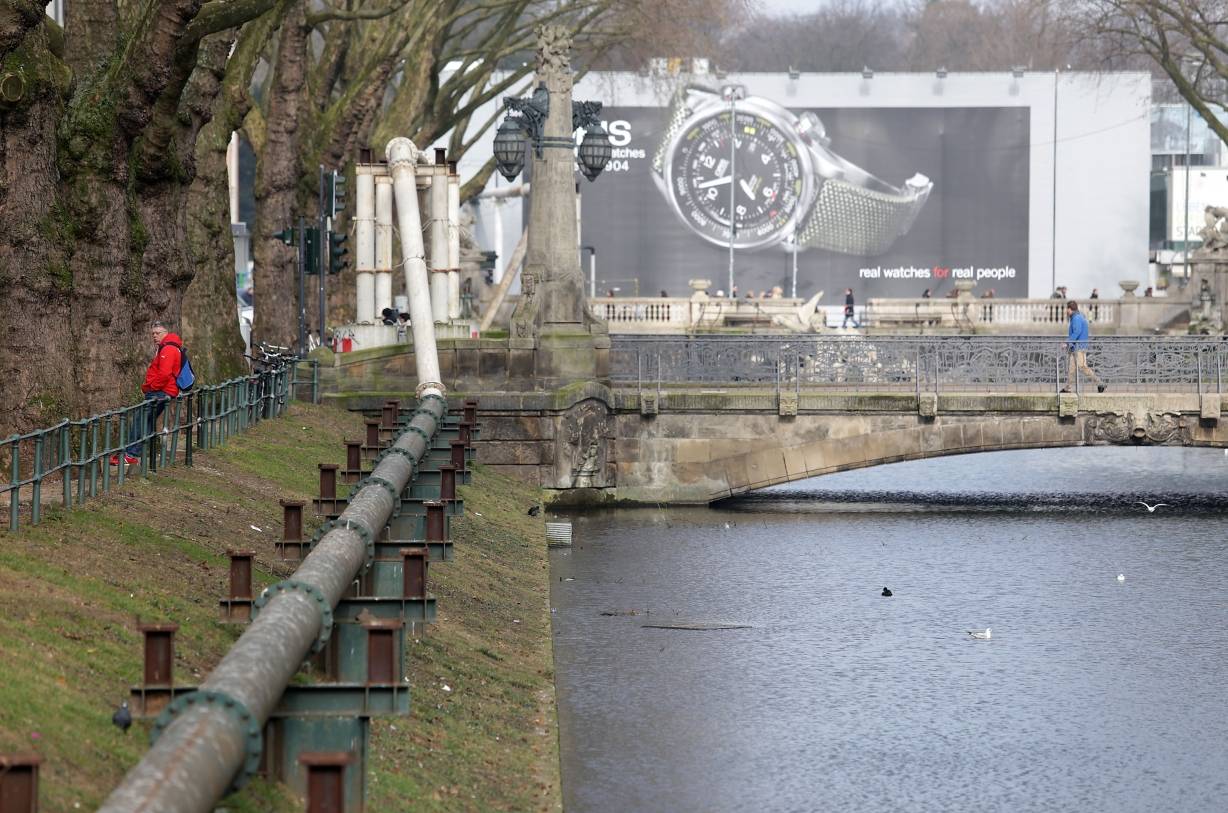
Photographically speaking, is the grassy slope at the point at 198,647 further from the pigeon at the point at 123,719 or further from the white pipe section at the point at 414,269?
the white pipe section at the point at 414,269

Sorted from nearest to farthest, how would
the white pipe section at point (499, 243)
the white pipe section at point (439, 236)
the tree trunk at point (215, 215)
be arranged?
the tree trunk at point (215, 215) < the white pipe section at point (439, 236) < the white pipe section at point (499, 243)

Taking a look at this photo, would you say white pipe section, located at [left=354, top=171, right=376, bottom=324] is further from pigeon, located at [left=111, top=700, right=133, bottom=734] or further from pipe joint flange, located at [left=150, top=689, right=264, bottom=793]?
pipe joint flange, located at [left=150, top=689, right=264, bottom=793]

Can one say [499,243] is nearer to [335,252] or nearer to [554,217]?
[335,252]

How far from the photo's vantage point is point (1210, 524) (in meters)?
29.1

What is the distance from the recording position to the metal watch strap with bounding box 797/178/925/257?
7031 centimetres

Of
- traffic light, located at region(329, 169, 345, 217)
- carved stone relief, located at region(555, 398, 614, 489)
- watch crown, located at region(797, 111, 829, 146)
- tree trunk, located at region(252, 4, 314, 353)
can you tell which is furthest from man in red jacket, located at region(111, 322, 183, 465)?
watch crown, located at region(797, 111, 829, 146)

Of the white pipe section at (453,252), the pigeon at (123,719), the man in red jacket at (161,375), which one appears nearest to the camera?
the pigeon at (123,719)

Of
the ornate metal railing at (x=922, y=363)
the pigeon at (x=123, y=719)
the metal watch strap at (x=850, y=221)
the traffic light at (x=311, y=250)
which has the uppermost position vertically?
the metal watch strap at (x=850, y=221)

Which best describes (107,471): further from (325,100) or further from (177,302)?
(325,100)

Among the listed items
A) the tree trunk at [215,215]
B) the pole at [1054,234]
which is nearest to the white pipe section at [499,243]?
the pole at [1054,234]

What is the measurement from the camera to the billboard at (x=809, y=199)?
69.9m

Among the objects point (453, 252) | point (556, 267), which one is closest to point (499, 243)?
point (453, 252)

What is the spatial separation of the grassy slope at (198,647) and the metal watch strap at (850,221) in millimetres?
51685

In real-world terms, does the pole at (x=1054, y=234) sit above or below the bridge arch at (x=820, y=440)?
above
